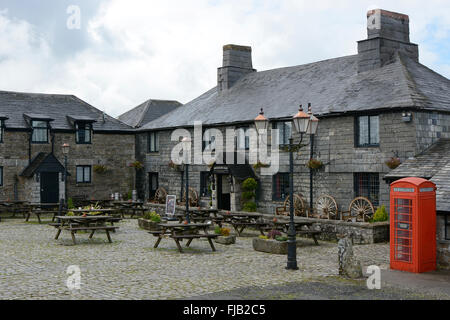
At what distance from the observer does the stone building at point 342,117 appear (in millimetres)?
19828

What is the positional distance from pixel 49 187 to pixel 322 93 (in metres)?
15.8

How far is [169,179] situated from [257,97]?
7070 mm

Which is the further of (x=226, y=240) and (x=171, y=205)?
(x=171, y=205)

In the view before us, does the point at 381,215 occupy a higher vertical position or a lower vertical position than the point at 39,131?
lower

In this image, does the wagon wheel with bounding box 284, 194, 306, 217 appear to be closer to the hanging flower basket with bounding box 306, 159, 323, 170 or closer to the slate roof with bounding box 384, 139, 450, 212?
the hanging flower basket with bounding box 306, 159, 323, 170

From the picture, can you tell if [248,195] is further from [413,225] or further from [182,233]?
[413,225]

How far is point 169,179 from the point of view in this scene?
3058cm

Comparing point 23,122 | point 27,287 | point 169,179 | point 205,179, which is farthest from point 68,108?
point 27,287

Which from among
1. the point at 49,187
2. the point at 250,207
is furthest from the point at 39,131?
the point at 250,207

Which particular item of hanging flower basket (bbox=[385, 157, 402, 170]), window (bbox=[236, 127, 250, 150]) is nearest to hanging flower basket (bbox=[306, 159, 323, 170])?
hanging flower basket (bbox=[385, 157, 402, 170])

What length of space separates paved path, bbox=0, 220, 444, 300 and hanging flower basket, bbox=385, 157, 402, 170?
341 centimetres

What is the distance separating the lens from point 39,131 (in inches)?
1211

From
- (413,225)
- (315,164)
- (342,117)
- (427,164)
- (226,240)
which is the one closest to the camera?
(413,225)

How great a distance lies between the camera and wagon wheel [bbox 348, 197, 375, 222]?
20.1 meters
